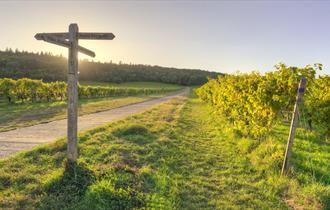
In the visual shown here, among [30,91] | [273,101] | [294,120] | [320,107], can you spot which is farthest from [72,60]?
[30,91]

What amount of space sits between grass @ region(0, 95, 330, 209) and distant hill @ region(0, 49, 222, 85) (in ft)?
131

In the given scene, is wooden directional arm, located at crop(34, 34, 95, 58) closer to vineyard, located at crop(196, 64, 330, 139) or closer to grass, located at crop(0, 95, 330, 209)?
grass, located at crop(0, 95, 330, 209)

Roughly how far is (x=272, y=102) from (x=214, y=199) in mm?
3872

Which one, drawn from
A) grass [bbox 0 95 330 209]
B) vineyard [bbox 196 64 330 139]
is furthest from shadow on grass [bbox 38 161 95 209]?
vineyard [bbox 196 64 330 139]

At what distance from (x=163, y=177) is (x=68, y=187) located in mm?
1869

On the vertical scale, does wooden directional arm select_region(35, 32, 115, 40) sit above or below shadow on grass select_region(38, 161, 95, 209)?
above

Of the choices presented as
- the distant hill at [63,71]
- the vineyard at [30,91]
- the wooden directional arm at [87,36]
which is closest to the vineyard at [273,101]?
the wooden directional arm at [87,36]

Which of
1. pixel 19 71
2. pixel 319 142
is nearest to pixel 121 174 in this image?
pixel 319 142

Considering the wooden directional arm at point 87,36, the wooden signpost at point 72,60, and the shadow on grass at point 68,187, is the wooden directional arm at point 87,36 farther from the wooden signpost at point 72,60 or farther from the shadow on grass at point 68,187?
the shadow on grass at point 68,187

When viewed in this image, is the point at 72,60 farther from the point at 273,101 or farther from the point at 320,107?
the point at 320,107

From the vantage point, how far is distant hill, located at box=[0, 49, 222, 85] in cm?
6025

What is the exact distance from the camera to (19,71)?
58.1m

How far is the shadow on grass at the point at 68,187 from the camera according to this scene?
344cm

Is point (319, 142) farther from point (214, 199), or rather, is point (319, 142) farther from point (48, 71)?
point (48, 71)
